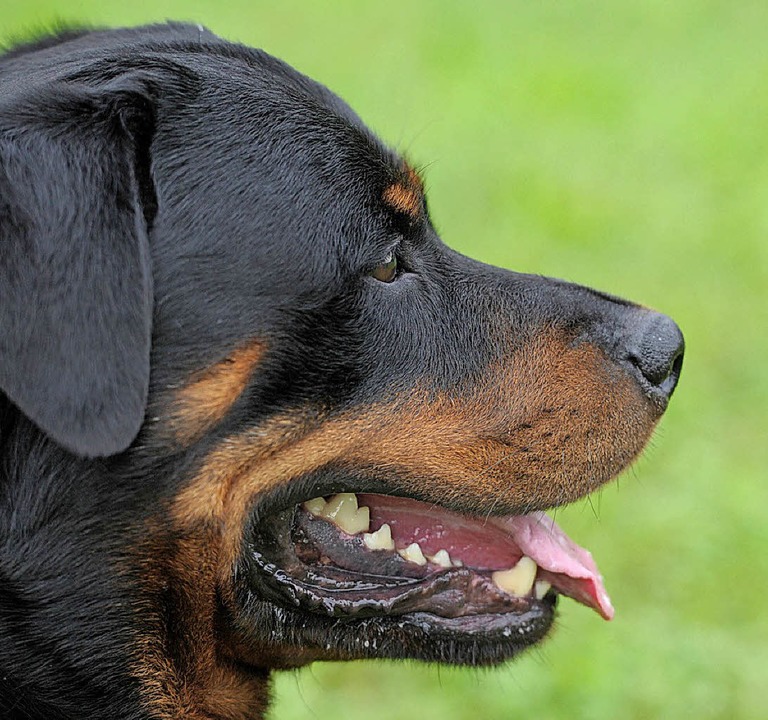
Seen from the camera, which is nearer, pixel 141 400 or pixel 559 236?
pixel 141 400

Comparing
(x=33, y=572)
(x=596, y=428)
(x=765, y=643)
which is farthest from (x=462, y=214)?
(x=33, y=572)

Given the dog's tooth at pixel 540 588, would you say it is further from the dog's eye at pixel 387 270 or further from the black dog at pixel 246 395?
the dog's eye at pixel 387 270

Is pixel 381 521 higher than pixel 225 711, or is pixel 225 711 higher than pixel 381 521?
pixel 381 521

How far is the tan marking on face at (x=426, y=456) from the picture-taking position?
286 centimetres

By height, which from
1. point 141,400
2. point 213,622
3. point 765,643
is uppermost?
point 141,400

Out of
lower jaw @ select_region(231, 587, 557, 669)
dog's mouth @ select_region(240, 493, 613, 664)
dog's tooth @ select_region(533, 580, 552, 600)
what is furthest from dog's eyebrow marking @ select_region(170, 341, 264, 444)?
dog's tooth @ select_region(533, 580, 552, 600)

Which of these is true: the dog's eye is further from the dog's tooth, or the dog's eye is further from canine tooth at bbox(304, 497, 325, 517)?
the dog's tooth

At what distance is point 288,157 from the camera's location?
2.98 meters

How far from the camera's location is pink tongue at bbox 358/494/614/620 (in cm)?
323

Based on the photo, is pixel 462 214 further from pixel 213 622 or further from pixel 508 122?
pixel 213 622

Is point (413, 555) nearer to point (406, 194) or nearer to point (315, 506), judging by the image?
point (315, 506)

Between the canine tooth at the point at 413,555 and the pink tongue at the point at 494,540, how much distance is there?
0.12 ft

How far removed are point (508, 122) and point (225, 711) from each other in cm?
856

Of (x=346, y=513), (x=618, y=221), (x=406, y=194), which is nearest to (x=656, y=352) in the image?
→ (x=406, y=194)
